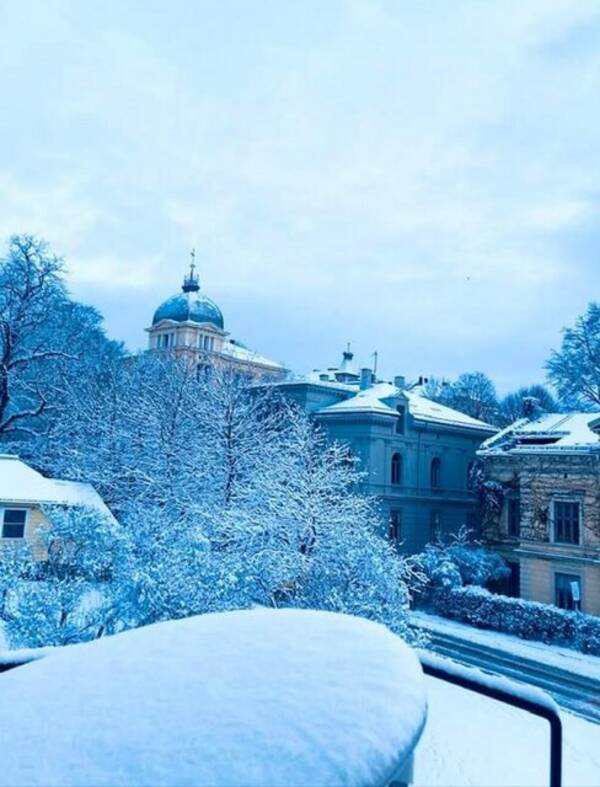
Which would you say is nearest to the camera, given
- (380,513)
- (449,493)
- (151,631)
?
(151,631)

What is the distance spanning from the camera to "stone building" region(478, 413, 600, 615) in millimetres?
24469

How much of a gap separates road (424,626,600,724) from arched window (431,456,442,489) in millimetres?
13704

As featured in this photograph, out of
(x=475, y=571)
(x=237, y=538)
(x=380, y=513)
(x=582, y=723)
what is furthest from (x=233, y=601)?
(x=380, y=513)

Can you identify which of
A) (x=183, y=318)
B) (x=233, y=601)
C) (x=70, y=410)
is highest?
(x=183, y=318)

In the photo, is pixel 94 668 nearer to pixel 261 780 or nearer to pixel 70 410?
pixel 261 780

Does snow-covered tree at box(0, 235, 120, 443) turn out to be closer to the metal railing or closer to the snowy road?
the snowy road

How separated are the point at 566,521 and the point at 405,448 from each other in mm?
10025

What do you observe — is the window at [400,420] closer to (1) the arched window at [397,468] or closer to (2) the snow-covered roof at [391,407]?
(2) the snow-covered roof at [391,407]

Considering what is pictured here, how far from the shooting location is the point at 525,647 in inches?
842

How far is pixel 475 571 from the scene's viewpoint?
26.8m

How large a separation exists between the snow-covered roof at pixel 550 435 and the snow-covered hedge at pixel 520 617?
687 centimetres

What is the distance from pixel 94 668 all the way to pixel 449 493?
113 feet

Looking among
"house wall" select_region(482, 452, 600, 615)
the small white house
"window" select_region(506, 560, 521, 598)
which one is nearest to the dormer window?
"house wall" select_region(482, 452, 600, 615)

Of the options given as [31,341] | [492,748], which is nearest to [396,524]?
[492,748]
